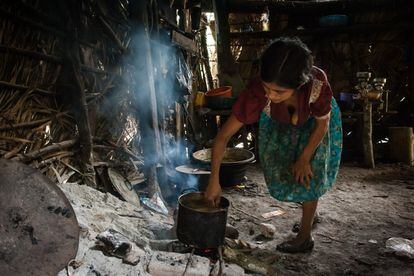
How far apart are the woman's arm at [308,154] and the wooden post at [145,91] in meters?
2.41

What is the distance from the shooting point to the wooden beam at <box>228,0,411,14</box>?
25.5 ft

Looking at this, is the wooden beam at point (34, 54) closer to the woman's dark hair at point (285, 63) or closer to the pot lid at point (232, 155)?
the woman's dark hair at point (285, 63)

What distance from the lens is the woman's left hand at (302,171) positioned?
276cm

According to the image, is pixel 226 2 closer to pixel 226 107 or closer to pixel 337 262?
pixel 226 107

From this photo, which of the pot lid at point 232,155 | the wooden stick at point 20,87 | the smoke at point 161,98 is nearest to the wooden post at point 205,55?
the smoke at point 161,98

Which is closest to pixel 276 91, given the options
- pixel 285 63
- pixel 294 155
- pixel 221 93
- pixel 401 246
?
pixel 285 63

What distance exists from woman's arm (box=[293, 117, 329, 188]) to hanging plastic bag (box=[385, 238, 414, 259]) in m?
1.23

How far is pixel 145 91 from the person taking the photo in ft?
15.5

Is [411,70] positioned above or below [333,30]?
below

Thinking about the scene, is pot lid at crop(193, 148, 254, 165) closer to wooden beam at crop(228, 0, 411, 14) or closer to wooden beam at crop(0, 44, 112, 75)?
wooden beam at crop(0, 44, 112, 75)

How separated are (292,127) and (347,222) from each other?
75.4 inches

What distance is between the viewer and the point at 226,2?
7895 millimetres

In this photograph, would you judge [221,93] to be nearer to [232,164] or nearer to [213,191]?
[232,164]

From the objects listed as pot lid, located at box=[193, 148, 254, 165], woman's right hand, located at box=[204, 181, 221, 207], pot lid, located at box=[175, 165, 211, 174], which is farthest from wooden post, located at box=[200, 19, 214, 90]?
woman's right hand, located at box=[204, 181, 221, 207]
